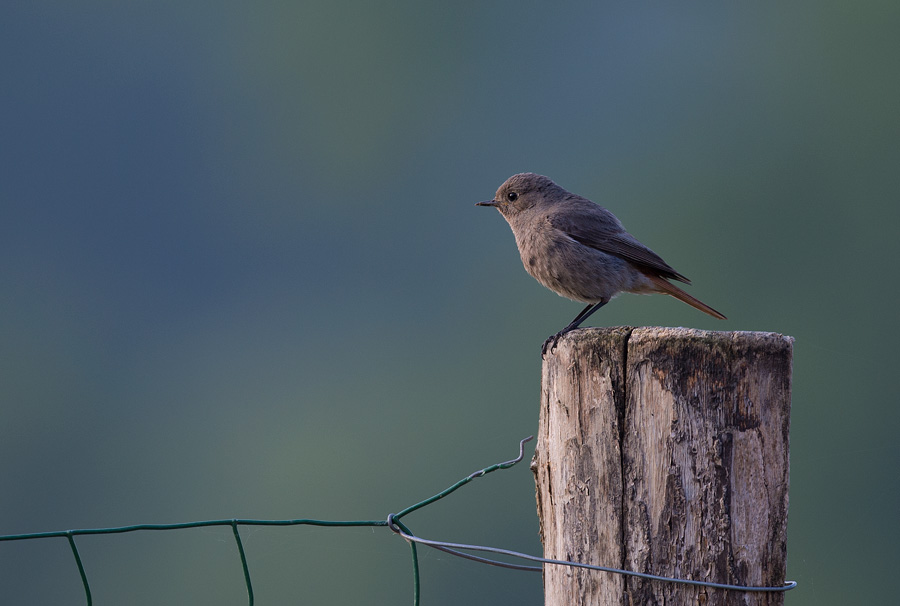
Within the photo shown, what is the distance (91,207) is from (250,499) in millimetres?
93422

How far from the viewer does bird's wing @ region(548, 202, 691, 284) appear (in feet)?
17.7

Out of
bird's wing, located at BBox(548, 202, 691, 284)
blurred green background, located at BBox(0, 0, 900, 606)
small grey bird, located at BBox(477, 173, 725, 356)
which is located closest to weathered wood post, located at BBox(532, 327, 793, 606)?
small grey bird, located at BBox(477, 173, 725, 356)

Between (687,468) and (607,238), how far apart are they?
3.05m

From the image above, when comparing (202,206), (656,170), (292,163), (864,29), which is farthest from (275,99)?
(864,29)

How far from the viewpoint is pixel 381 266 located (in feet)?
442

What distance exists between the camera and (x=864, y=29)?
117 meters

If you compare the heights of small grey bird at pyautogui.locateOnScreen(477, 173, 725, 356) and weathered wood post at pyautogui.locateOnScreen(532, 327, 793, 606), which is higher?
small grey bird at pyautogui.locateOnScreen(477, 173, 725, 356)

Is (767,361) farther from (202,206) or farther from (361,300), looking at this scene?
(202,206)

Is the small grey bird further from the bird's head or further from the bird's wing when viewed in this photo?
the bird's head

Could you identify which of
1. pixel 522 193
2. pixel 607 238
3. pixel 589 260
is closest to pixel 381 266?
pixel 522 193

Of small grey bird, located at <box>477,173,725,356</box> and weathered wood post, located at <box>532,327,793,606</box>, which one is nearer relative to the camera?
weathered wood post, located at <box>532,327,793,606</box>

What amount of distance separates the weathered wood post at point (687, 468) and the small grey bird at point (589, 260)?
2.57 metres

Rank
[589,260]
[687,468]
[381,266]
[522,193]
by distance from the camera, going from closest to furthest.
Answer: [687,468], [589,260], [522,193], [381,266]

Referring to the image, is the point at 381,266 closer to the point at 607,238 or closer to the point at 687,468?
the point at 607,238
